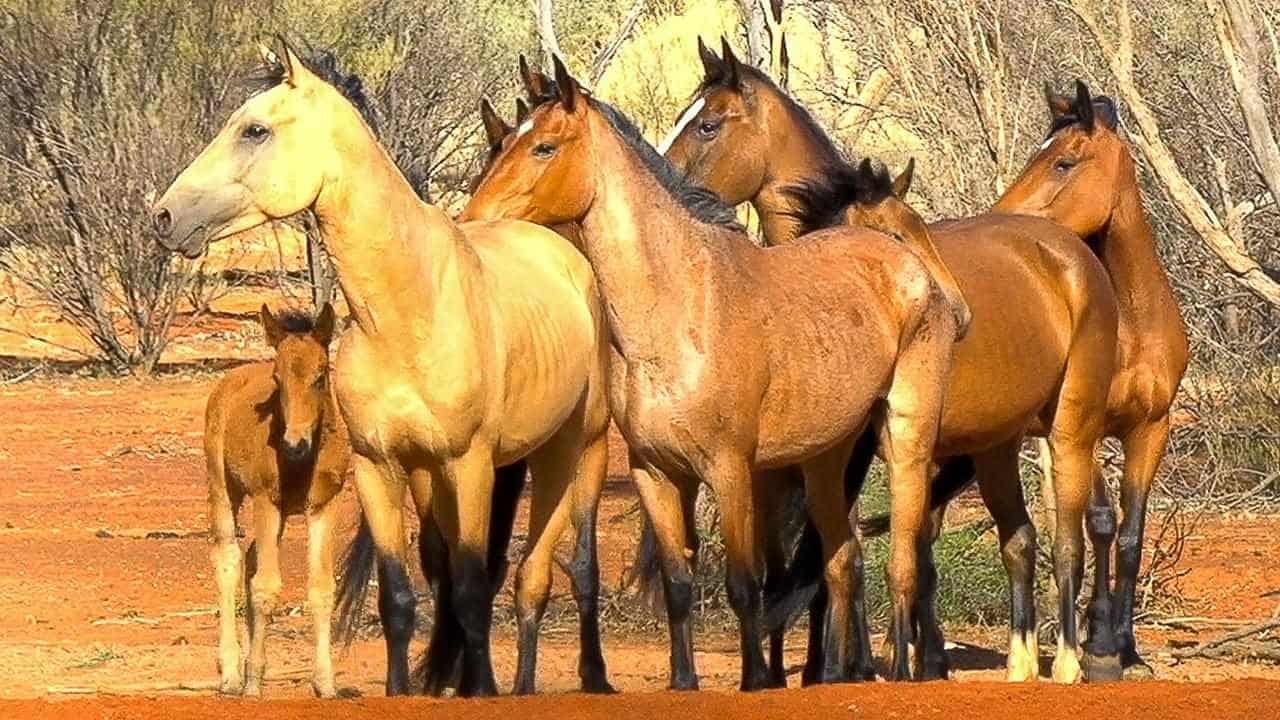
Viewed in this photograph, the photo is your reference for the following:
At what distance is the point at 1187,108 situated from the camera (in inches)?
649

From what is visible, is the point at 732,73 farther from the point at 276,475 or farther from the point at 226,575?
the point at 226,575

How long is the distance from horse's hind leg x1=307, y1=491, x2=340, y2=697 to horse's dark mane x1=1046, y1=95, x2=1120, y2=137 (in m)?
3.75

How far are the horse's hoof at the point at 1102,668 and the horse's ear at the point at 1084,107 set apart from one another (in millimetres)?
2432

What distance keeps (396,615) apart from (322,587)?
4.41ft

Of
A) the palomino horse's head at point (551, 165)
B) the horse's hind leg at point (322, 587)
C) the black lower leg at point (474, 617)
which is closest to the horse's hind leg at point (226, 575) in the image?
the horse's hind leg at point (322, 587)

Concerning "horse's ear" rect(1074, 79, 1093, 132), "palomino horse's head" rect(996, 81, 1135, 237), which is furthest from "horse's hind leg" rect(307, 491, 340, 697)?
"horse's ear" rect(1074, 79, 1093, 132)

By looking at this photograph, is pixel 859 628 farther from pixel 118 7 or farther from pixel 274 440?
pixel 118 7

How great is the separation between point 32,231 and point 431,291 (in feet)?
62.1

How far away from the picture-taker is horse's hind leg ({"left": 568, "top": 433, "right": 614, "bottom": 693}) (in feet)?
33.1

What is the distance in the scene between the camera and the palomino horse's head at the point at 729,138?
36.6ft

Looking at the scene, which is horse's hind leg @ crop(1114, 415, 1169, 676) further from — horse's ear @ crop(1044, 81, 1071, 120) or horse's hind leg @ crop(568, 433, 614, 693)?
horse's hind leg @ crop(568, 433, 614, 693)

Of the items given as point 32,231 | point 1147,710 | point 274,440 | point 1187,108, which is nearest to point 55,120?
point 32,231

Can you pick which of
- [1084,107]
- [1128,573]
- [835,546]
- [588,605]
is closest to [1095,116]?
[1084,107]

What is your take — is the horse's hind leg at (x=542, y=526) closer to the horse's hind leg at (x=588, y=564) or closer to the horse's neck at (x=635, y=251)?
the horse's hind leg at (x=588, y=564)
